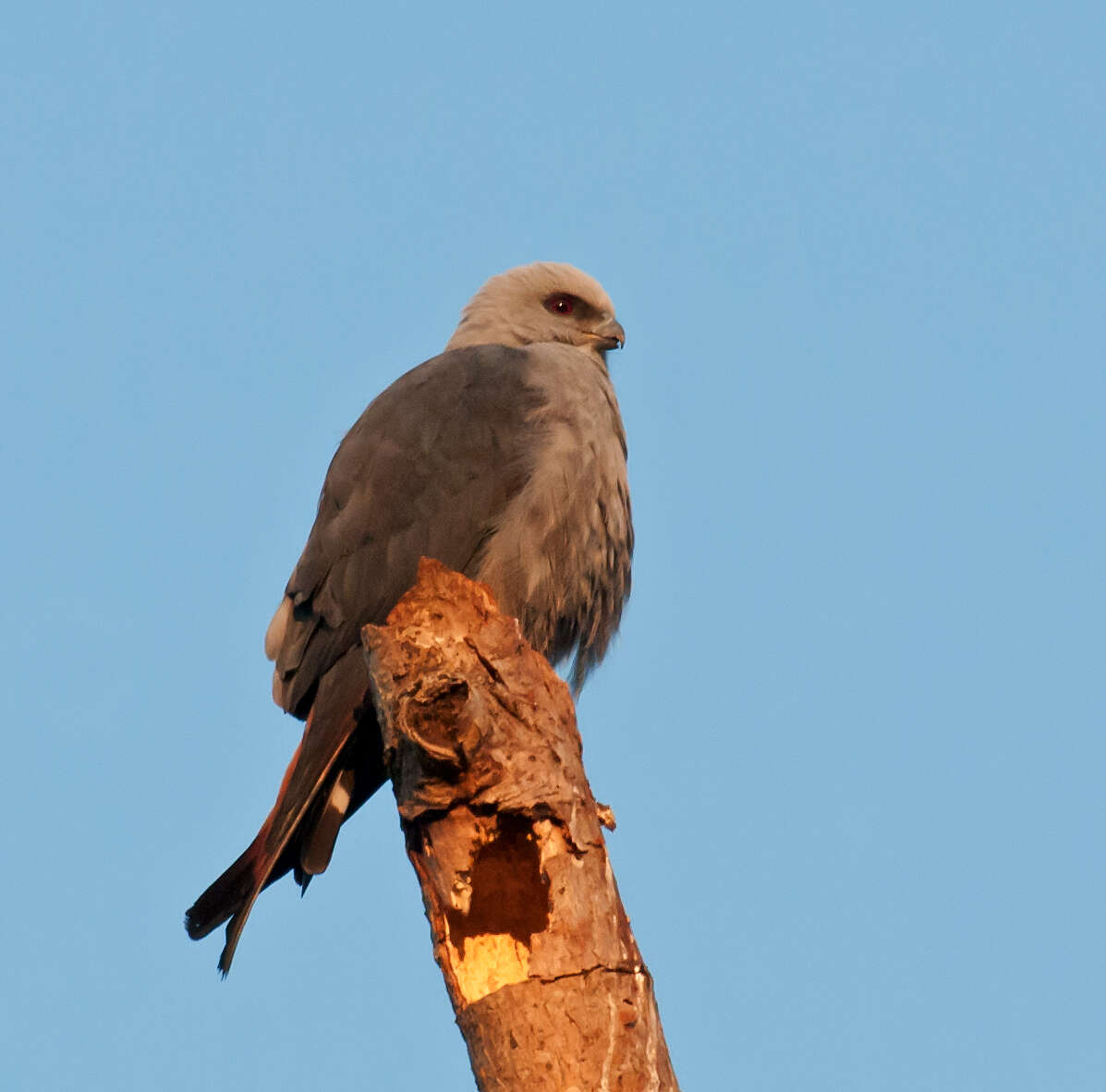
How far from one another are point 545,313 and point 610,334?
36 centimetres

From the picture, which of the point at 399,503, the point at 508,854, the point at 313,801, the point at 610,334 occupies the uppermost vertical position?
the point at 610,334

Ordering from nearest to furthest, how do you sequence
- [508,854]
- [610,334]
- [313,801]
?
1. [508,854]
2. [313,801]
3. [610,334]

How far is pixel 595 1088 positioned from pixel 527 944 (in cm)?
38

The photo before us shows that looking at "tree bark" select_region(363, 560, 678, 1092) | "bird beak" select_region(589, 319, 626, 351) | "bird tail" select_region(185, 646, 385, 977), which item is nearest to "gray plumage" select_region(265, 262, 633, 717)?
"bird tail" select_region(185, 646, 385, 977)

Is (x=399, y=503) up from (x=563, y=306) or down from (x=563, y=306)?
down

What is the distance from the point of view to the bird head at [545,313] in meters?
6.97

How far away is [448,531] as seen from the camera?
17.5ft

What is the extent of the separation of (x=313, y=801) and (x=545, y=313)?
321 centimetres

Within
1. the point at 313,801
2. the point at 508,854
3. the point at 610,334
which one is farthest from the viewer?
the point at 610,334

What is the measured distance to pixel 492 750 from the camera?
3.48 m

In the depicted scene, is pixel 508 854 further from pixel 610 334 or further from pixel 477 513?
pixel 610 334

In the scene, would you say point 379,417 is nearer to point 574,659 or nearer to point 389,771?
point 574,659

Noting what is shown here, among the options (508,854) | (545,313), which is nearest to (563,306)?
(545,313)

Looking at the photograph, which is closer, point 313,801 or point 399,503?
point 313,801
